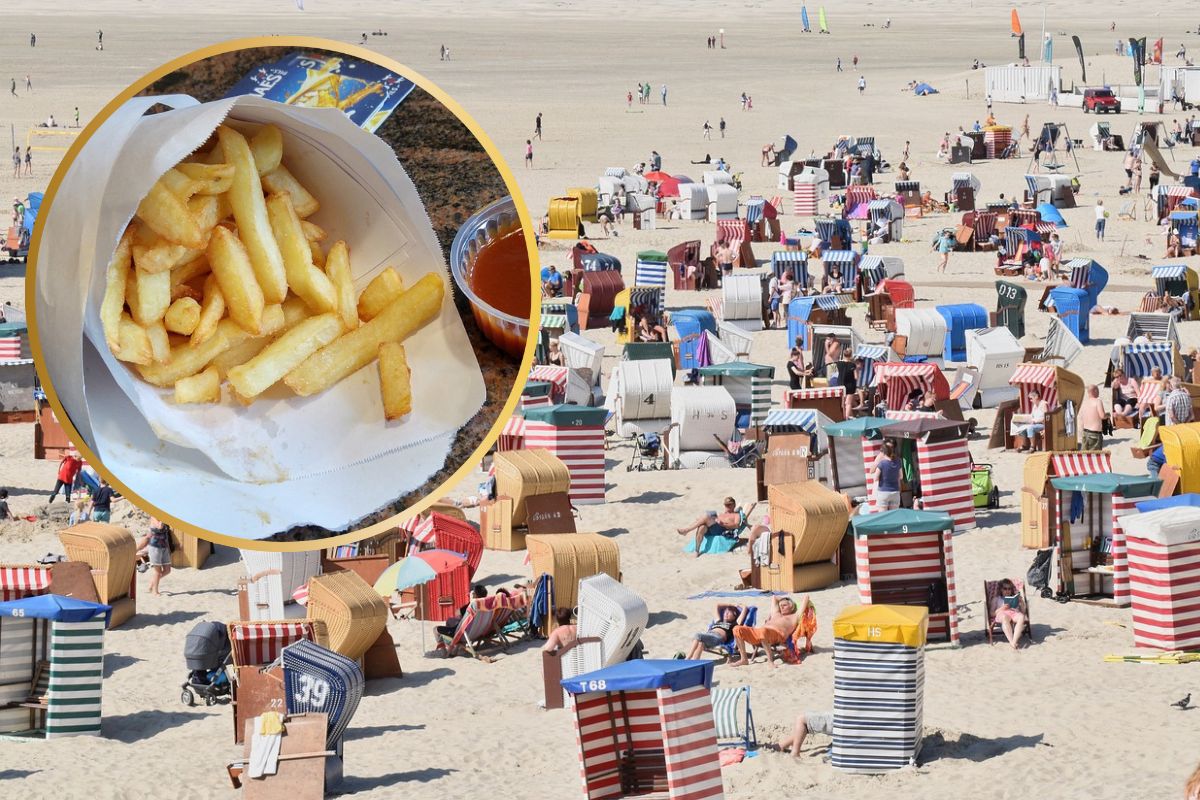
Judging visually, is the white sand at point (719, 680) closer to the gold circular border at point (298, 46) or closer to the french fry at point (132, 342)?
the gold circular border at point (298, 46)

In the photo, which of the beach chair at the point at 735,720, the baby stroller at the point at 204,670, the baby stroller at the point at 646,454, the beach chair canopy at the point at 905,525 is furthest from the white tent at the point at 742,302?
the beach chair at the point at 735,720

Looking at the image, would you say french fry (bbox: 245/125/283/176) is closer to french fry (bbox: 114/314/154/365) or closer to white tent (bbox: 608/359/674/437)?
french fry (bbox: 114/314/154/365)

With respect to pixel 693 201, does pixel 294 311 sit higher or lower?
lower

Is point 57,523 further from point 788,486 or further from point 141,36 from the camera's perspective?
point 141,36

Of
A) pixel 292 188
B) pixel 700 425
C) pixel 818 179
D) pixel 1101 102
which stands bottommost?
pixel 700 425

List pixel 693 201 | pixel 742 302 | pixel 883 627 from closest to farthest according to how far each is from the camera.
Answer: pixel 883 627 < pixel 742 302 < pixel 693 201

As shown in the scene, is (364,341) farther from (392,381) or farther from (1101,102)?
(1101,102)

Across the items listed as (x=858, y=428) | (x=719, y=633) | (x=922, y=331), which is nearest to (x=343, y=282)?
(x=719, y=633)
